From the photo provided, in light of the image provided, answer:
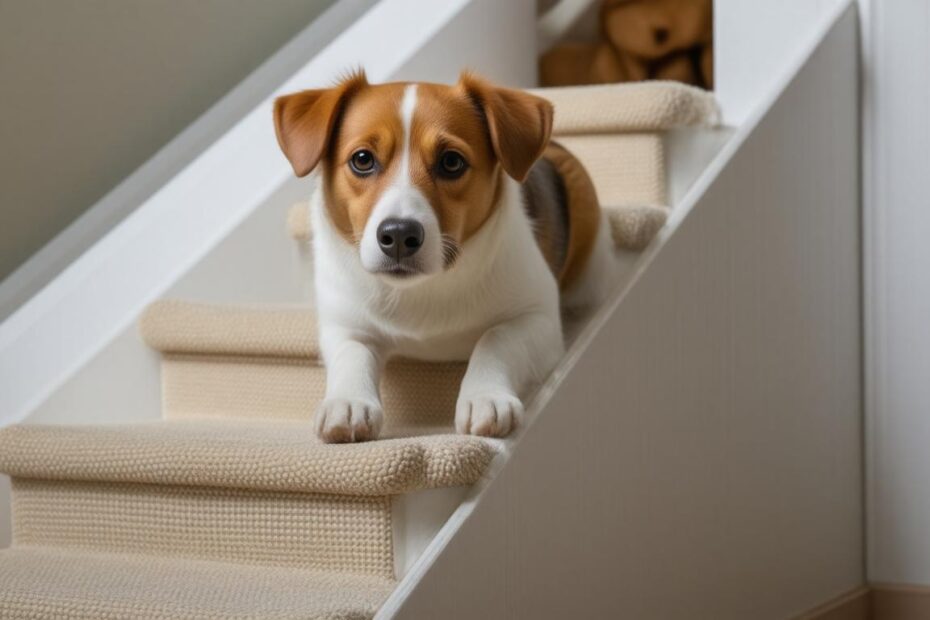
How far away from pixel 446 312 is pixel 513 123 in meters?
0.28

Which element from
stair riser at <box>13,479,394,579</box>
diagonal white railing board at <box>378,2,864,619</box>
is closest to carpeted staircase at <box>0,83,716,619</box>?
stair riser at <box>13,479,394,579</box>

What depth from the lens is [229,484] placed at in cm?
169

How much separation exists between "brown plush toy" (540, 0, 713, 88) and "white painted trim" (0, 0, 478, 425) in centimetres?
42

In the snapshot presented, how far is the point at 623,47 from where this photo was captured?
3037mm

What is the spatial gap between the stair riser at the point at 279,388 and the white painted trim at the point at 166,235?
16 cm

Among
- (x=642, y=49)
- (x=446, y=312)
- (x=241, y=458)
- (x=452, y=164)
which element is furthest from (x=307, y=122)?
(x=642, y=49)

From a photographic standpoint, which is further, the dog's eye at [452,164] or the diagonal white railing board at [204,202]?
the diagonal white railing board at [204,202]

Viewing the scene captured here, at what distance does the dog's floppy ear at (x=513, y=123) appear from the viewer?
1.77 m

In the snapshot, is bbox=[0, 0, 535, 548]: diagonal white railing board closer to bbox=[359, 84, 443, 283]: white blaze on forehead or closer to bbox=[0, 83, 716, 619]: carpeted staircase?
bbox=[0, 83, 716, 619]: carpeted staircase

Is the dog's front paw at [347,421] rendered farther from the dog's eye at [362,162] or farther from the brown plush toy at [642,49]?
the brown plush toy at [642,49]

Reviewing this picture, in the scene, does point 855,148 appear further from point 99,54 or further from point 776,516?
point 99,54

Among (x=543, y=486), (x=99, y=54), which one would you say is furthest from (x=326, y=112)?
(x=99, y=54)

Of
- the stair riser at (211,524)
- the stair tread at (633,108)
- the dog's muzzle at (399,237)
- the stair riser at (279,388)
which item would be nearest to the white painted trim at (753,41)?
the stair tread at (633,108)

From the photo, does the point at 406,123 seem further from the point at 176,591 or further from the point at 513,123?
the point at 176,591
